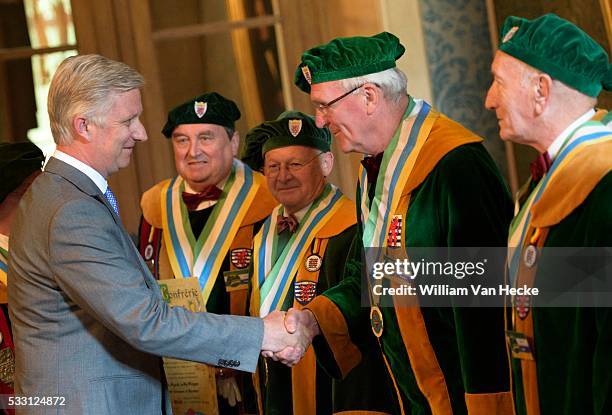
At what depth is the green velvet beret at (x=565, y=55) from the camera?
2.31 meters

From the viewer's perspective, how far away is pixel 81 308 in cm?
260

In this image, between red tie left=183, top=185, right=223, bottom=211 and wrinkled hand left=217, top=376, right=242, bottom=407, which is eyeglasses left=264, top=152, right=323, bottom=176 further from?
wrinkled hand left=217, top=376, right=242, bottom=407

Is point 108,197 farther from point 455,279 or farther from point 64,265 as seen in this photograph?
point 455,279

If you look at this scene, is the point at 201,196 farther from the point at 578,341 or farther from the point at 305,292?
the point at 578,341

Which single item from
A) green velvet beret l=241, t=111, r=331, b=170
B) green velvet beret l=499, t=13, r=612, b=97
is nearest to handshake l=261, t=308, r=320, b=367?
green velvet beret l=241, t=111, r=331, b=170

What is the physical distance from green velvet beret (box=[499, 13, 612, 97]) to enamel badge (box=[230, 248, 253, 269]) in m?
1.88

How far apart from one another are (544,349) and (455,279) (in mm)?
482

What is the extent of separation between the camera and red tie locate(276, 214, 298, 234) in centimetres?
375

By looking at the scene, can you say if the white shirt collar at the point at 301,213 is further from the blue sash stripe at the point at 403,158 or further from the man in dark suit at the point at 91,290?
the man in dark suit at the point at 91,290

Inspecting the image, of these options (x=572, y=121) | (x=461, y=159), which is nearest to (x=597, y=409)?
(x=572, y=121)

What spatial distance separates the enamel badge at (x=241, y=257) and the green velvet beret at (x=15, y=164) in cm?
81

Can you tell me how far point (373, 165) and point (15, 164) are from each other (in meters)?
1.39

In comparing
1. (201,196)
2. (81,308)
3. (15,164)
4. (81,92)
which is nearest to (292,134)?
(201,196)

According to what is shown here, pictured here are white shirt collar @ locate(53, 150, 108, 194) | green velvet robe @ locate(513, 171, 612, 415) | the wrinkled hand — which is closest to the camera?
green velvet robe @ locate(513, 171, 612, 415)
